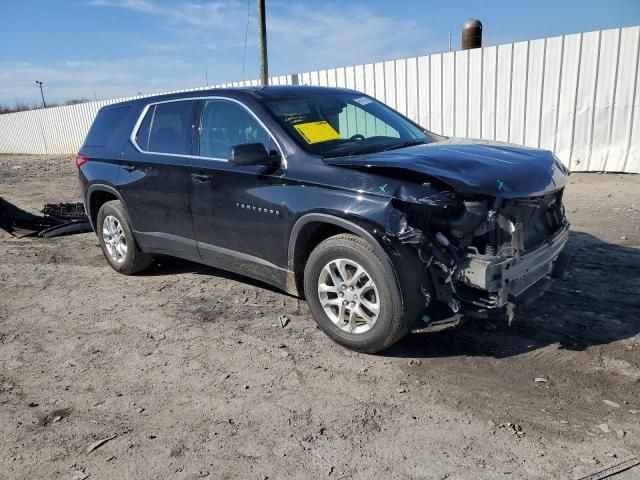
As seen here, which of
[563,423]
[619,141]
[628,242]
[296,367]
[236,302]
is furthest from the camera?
[619,141]

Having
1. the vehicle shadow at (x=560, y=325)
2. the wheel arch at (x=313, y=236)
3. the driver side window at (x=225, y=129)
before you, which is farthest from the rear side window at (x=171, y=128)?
the vehicle shadow at (x=560, y=325)

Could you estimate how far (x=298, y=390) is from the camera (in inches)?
128

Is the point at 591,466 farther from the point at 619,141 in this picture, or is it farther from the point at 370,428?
the point at 619,141

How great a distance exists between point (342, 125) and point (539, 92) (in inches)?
273

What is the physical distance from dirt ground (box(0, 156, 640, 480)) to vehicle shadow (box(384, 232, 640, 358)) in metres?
0.02

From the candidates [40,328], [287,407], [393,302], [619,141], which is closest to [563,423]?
[393,302]

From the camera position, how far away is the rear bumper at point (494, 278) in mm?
3094

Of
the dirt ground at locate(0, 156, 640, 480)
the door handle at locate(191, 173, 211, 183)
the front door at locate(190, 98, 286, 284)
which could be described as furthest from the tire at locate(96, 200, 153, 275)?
the door handle at locate(191, 173, 211, 183)

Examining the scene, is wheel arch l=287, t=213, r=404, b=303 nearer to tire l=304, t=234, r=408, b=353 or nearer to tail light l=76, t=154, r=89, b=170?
tire l=304, t=234, r=408, b=353

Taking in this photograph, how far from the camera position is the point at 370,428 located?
2.83 m

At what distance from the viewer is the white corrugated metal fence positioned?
9023 millimetres

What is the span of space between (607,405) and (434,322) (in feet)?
3.51

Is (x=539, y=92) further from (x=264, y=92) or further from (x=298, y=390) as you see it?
(x=298, y=390)

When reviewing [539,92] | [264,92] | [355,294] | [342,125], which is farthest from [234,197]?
[539,92]
